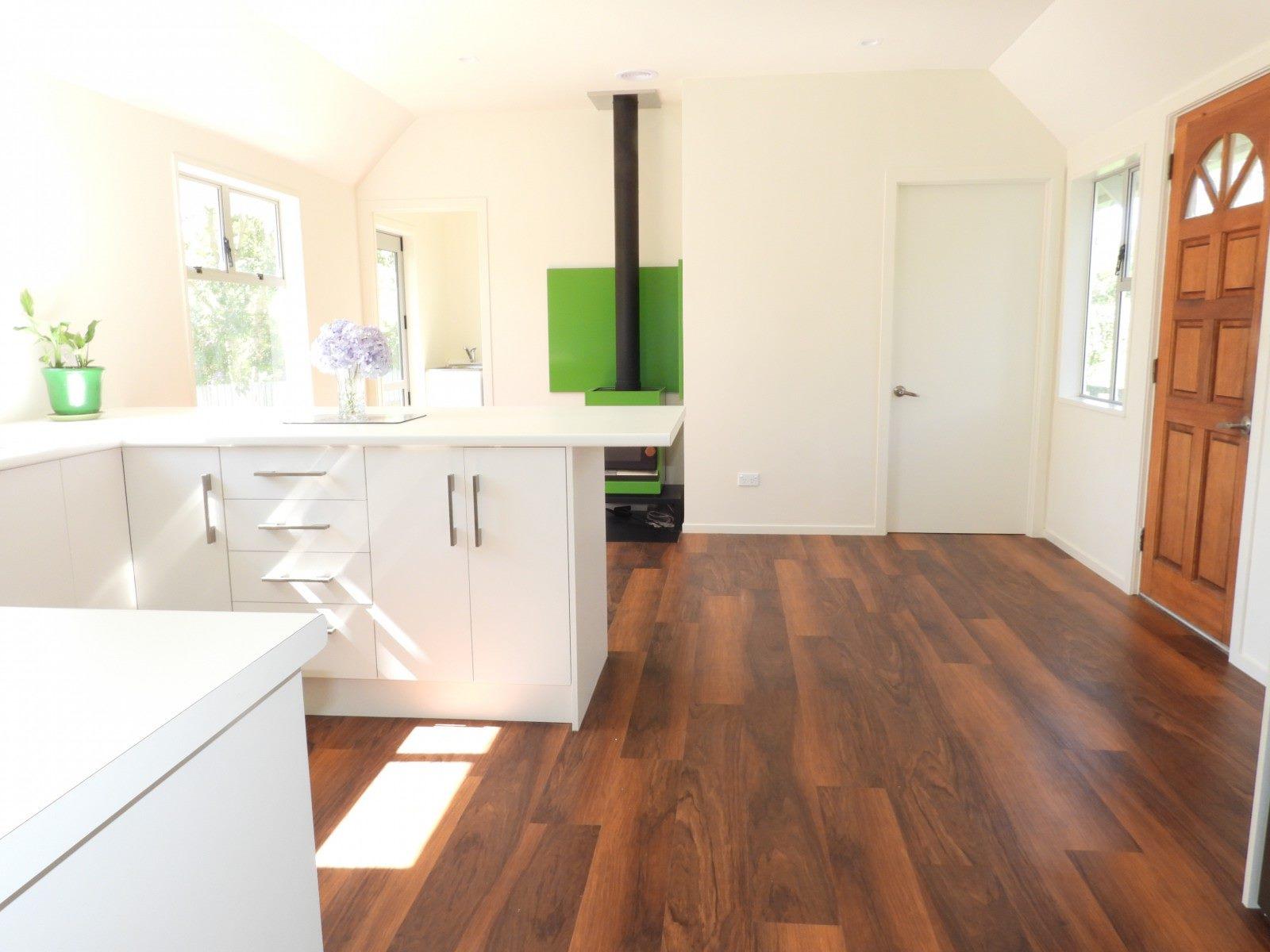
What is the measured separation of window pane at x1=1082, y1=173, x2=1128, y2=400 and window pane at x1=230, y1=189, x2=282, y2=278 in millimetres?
4694

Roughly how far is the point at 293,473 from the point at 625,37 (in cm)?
295

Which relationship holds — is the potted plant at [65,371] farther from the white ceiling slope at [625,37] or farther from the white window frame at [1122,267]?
the white window frame at [1122,267]

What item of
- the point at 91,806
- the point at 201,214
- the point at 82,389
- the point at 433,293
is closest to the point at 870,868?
the point at 91,806

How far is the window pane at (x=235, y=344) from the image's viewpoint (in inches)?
186

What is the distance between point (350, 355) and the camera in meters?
2.89

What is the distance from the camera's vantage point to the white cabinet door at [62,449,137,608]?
2.59 m

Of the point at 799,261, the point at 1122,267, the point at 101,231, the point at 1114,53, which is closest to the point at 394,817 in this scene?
the point at 101,231

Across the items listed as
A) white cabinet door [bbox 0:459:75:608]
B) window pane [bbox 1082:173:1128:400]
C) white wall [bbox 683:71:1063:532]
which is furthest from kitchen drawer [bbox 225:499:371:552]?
window pane [bbox 1082:173:1128:400]

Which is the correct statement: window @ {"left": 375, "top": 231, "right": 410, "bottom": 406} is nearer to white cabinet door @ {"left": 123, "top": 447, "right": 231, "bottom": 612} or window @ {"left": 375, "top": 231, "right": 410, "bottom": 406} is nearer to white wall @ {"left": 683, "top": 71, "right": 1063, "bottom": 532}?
white wall @ {"left": 683, "top": 71, "right": 1063, "bottom": 532}

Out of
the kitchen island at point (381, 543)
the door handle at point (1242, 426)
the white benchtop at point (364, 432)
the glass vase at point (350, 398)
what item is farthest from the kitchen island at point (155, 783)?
the door handle at point (1242, 426)

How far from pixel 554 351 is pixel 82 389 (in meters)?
3.24

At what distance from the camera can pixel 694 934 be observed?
6.11ft

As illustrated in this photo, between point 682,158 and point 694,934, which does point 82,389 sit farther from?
point 682,158

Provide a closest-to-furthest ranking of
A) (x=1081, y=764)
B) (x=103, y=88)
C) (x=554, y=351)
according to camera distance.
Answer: (x=1081, y=764) → (x=103, y=88) → (x=554, y=351)
